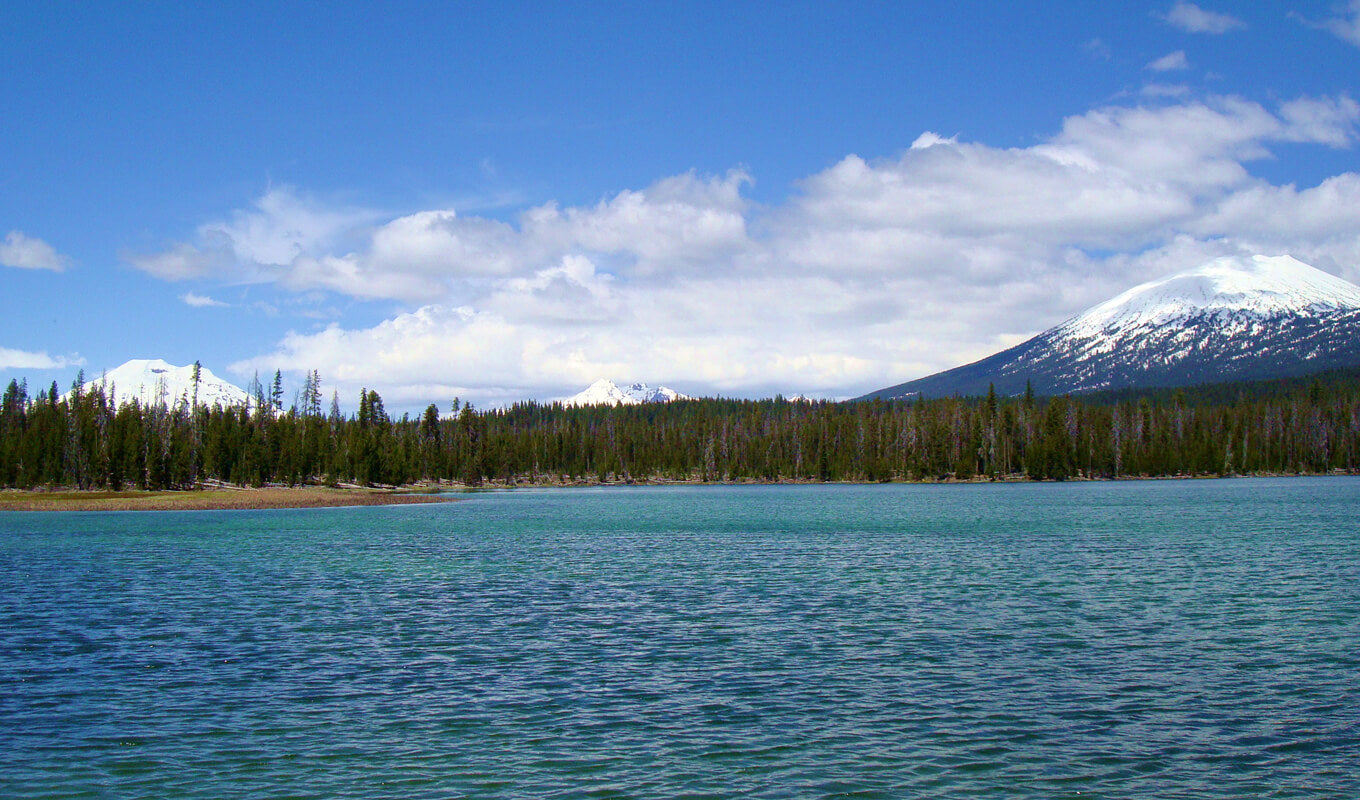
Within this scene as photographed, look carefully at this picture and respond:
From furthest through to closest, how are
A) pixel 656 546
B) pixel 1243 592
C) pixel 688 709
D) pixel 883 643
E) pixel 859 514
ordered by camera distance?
1. pixel 859 514
2. pixel 656 546
3. pixel 1243 592
4. pixel 883 643
5. pixel 688 709

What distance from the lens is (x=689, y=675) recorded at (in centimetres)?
2466

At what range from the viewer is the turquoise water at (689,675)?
1742 cm

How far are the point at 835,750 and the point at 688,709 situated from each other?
12.9 feet

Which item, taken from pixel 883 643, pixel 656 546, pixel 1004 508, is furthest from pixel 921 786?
pixel 1004 508

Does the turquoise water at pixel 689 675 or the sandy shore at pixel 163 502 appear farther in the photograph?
the sandy shore at pixel 163 502

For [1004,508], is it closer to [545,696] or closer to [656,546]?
[656,546]

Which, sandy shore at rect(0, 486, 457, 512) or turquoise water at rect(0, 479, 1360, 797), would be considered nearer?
turquoise water at rect(0, 479, 1360, 797)

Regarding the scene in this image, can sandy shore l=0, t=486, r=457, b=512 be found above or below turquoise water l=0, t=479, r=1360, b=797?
above

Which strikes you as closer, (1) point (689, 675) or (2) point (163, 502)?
(1) point (689, 675)

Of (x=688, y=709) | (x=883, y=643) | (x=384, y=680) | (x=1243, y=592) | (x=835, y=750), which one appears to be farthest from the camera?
(x=1243, y=592)

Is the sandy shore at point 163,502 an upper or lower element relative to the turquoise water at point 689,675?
upper

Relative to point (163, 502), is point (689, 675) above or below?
below

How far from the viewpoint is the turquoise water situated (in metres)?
17.4

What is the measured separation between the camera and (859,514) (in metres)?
96.7
